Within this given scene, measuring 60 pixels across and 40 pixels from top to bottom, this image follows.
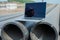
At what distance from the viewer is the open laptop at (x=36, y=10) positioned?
1.72 meters

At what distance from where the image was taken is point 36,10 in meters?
1.75

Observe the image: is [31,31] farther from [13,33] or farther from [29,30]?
[13,33]

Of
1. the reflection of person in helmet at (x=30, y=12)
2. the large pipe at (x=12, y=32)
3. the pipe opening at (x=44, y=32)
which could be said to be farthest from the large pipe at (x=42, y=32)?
the reflection of person in helmet at (x=30, y=12)

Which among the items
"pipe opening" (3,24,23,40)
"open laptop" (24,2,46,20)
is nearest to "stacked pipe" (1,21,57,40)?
"pipe opening" (3,24,23,40)

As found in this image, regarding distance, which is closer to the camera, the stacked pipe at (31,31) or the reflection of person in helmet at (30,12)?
the stacked pipe at (31,31)

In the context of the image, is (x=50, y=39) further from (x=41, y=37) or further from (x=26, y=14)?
(x=26, y=14)

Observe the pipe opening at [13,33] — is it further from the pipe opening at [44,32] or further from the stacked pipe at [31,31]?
the pipe opening at [44,32]

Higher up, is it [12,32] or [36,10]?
[36,10]

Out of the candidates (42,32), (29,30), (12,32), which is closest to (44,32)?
(42,32)

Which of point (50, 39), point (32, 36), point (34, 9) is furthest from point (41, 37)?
point (34, 9)

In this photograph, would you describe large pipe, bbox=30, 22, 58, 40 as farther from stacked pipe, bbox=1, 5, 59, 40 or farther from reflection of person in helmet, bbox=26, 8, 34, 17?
reflection of person in helmet, bbox=26, 8, 34, 17

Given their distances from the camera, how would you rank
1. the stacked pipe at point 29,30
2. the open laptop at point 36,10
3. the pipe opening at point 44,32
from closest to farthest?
the stacked pipe at point 29,30 → the pipe opening at point 44,32 → the open laptop at point 36,10

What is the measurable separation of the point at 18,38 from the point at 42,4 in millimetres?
442

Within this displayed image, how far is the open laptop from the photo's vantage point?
1.72 metres
